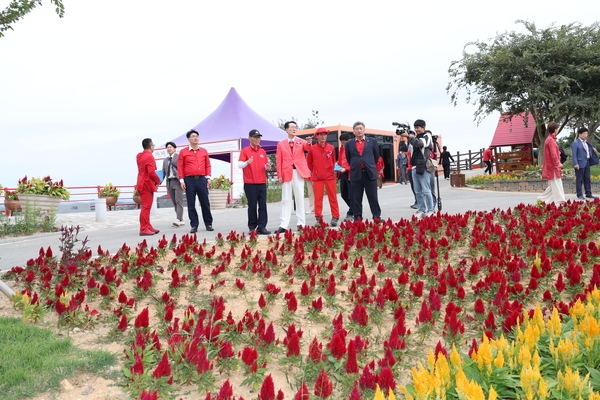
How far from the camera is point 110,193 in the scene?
2550 centimetres

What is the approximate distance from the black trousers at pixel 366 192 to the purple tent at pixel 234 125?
12.9 metres

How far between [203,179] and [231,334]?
681 cm

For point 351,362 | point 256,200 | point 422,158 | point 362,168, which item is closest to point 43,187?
point 256,200

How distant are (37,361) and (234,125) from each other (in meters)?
19.7

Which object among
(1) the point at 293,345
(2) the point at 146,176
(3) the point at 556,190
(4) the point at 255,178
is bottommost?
(1) the point at 293,345

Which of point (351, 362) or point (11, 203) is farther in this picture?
point (11, 203)

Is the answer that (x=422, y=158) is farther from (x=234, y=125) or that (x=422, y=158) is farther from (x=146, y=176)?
(x=234, y=125)

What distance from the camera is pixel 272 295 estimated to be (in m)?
4.98

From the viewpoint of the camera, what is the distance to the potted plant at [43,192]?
1486 cm

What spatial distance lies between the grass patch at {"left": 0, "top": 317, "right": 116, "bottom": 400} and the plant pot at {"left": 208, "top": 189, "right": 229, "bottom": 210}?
1676 cm

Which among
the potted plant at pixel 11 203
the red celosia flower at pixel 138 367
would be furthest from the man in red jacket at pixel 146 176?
the potted plant at pixel 11 203

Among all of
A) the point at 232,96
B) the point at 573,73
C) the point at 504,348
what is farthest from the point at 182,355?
the point at 573,73

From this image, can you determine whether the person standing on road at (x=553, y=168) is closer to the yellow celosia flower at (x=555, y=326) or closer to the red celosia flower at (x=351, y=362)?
the yellow celosia flower at (x=555, y=326)

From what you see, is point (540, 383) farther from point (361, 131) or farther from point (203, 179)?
point (203, 179)
